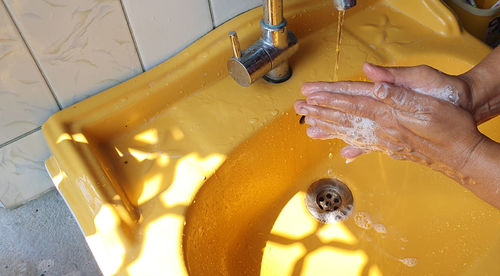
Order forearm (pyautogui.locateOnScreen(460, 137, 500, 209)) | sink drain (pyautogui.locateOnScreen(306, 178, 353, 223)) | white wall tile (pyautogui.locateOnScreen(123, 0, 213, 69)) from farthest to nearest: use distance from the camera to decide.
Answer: sink drain (pyautogui.locateOnScreen(306, 178, 353, 223)) → white wall tile (pyautogui.locateOnScreen(123, 0, 213, 69)) → forearm (pyautogui.locateOnScreen(460, 137, 500, 209))

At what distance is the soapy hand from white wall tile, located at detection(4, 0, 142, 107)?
0.91 ft

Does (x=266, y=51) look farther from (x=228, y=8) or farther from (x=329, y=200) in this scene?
(x=329, y=200)

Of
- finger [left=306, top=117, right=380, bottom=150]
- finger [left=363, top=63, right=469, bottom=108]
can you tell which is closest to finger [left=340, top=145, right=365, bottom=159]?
finger [left=306, top=117, right=380, bottom=150]

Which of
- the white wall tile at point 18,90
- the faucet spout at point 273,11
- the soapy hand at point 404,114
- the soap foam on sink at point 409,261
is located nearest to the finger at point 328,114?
the soapy hand at point 404,114

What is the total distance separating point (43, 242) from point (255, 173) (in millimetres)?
387

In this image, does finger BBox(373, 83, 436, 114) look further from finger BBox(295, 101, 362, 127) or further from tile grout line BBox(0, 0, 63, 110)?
tile grout line BBox(0, 0, 63, 110)

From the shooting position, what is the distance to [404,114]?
510 mm

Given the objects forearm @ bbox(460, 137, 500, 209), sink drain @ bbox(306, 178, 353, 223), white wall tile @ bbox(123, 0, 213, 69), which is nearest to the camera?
forearm @ bbox(460, 137, 500, 209)

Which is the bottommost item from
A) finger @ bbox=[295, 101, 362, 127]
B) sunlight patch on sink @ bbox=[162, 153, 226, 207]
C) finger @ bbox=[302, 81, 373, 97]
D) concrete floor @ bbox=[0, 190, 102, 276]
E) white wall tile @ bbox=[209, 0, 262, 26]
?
concrete floor @ bbox=[0, 190, 102, 276]

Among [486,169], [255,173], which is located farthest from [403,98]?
[255,173]

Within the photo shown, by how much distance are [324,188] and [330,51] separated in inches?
10.1

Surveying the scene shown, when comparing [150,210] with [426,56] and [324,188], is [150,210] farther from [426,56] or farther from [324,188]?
[426,56]

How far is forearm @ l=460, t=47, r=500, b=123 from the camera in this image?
56cm

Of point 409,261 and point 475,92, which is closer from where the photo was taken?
point 475,92
